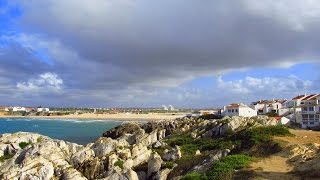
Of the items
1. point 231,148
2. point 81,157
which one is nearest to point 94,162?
point 81,157

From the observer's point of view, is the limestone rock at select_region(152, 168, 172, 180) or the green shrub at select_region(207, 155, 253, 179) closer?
the green shrub at select_region(207, 155, 253, 179)

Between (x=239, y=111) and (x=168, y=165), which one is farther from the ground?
(x=239, y=111)

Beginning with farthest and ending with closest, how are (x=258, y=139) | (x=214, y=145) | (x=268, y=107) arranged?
(x=268, y=107) → (x=214, y=145) → (x=258, y=139)

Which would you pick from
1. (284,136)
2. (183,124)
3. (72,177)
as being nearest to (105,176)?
(72,177)

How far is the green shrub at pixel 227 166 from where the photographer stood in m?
27.6

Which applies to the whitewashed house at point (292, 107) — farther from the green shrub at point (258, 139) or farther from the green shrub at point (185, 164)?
the green shrub at point (185, 164)

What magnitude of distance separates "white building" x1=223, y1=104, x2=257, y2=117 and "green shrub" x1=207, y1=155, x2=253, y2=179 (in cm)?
6988

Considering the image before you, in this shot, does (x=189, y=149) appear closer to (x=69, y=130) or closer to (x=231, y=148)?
(x=231, y=148)

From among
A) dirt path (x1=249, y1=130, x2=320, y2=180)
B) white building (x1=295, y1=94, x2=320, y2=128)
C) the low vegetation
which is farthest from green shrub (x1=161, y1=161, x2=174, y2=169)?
white building (x1=295, y1=94, x2=320, y2=128)

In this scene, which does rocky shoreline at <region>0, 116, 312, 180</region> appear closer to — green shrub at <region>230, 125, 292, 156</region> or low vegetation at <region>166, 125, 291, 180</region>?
low vegetation at <region>166, 125, 291, 180</region>

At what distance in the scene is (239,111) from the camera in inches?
3979

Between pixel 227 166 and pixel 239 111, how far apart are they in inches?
2889

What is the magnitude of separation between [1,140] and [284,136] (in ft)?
104

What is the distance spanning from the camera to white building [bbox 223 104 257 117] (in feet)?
330
